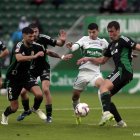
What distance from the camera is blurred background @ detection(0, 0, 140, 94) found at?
2956 cm

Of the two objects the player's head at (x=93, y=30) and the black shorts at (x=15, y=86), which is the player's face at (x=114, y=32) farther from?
the player's head at (x=93, y=30)

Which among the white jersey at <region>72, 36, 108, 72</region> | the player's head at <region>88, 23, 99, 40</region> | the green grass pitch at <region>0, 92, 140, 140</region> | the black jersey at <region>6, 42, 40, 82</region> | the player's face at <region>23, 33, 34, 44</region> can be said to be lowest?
the green grass pitch at <region>0, 92, 140, 140</region>

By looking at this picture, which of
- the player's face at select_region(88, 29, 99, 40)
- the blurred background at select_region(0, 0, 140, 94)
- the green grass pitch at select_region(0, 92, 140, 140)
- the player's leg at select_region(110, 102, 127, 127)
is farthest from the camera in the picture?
the blurred background at select_region(0, 0, 140, 94)

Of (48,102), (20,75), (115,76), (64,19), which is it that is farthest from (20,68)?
(64,19)

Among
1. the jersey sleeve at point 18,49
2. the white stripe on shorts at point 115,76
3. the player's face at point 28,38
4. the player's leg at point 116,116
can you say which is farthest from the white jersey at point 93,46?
the player's leg at point 116,116

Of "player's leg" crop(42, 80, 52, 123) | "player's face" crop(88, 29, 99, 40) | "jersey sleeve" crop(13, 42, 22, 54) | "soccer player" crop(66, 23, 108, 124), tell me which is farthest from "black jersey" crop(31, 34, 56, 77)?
"jersey sleeve" crop(13, 42, 22, 54)

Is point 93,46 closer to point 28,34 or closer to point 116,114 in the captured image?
point 28,34

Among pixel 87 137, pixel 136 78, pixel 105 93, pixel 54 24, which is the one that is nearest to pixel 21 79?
pixel 105 93

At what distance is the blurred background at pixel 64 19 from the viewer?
2956 centimetres

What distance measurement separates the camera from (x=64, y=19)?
3606 cm

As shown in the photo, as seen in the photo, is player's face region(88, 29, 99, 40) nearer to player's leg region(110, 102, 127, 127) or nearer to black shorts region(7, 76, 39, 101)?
black shorts region(7, 76, 39, 101)

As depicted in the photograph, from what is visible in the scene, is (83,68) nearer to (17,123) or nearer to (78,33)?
(17,123)

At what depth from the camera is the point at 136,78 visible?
1118 inches

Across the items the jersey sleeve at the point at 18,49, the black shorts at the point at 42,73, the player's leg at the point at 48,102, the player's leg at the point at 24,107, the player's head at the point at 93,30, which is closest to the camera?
the jersey sleeve at the point at 18,49
